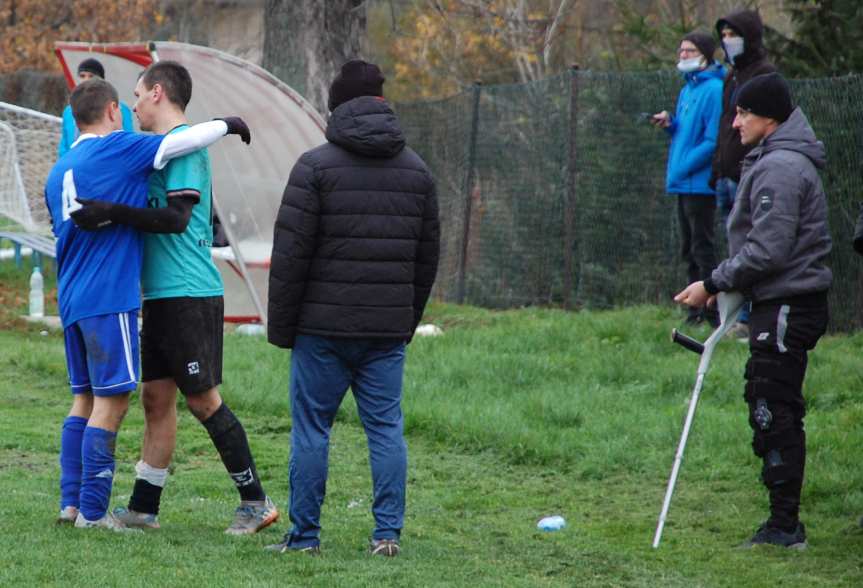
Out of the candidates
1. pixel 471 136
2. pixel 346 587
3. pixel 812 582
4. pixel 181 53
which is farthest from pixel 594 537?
pixel 471 136

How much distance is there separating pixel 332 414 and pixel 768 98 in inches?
93.1

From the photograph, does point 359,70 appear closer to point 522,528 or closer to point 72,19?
point 522,528

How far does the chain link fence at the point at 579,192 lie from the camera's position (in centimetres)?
1141

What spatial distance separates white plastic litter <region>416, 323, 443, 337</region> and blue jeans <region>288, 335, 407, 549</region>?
19.8 ft

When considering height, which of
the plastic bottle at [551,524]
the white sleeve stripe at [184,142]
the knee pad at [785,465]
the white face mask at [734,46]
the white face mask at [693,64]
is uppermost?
the white face mask at [734,46]

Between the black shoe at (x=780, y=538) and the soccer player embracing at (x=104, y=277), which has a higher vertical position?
the soccer player embracing at (x=104, y=277)

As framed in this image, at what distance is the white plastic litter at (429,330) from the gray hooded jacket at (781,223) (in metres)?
5.79

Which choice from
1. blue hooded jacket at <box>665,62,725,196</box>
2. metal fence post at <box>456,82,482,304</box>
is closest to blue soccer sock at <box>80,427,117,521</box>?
blue hooded jacket at <box>665,62,725,196</box>

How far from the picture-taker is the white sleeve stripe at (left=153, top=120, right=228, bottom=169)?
19.1 feet

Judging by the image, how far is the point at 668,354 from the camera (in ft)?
34.9

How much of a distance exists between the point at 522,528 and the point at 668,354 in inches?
162

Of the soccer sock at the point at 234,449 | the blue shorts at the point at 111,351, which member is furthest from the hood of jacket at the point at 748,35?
the blue shorts at the point at 111,351

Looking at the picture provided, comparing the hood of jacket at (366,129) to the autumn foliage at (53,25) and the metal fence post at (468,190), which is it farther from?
the autumn foliage at (53,25)

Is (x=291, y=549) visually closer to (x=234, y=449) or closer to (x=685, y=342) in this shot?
(x=234, y=449)
